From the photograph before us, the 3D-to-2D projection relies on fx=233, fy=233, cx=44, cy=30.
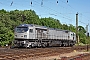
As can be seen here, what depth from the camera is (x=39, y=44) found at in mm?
34250

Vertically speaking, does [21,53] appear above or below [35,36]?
below

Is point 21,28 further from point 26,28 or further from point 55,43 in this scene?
point 55,43

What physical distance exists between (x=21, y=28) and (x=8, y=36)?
46.2 ft

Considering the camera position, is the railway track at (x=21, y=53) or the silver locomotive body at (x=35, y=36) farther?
the silver locomotive body at (x=35, y=36)

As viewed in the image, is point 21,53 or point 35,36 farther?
point 35,36

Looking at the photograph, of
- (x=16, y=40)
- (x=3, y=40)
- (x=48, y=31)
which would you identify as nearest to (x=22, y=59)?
(x=16, y=40)

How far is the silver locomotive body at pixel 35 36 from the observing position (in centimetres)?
3152

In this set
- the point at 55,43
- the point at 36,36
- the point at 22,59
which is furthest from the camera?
the point at 55,43

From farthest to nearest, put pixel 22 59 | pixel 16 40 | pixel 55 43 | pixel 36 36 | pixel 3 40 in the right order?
pixel 3 40 → pixel 55 43 → pixel 36 36 → pixel 16 40 → pixel 22 59

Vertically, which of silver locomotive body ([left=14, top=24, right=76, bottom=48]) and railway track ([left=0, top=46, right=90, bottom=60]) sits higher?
silver locomotive body ([left=14, top=24, right=76, bottom=48])

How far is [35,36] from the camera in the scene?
33.5 metres

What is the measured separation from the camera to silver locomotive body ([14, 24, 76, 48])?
1241 inches

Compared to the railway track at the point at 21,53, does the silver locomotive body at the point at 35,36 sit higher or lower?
higher

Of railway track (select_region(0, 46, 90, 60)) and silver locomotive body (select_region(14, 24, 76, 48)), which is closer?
railway track (select_region(0, 46, 90, 60))
